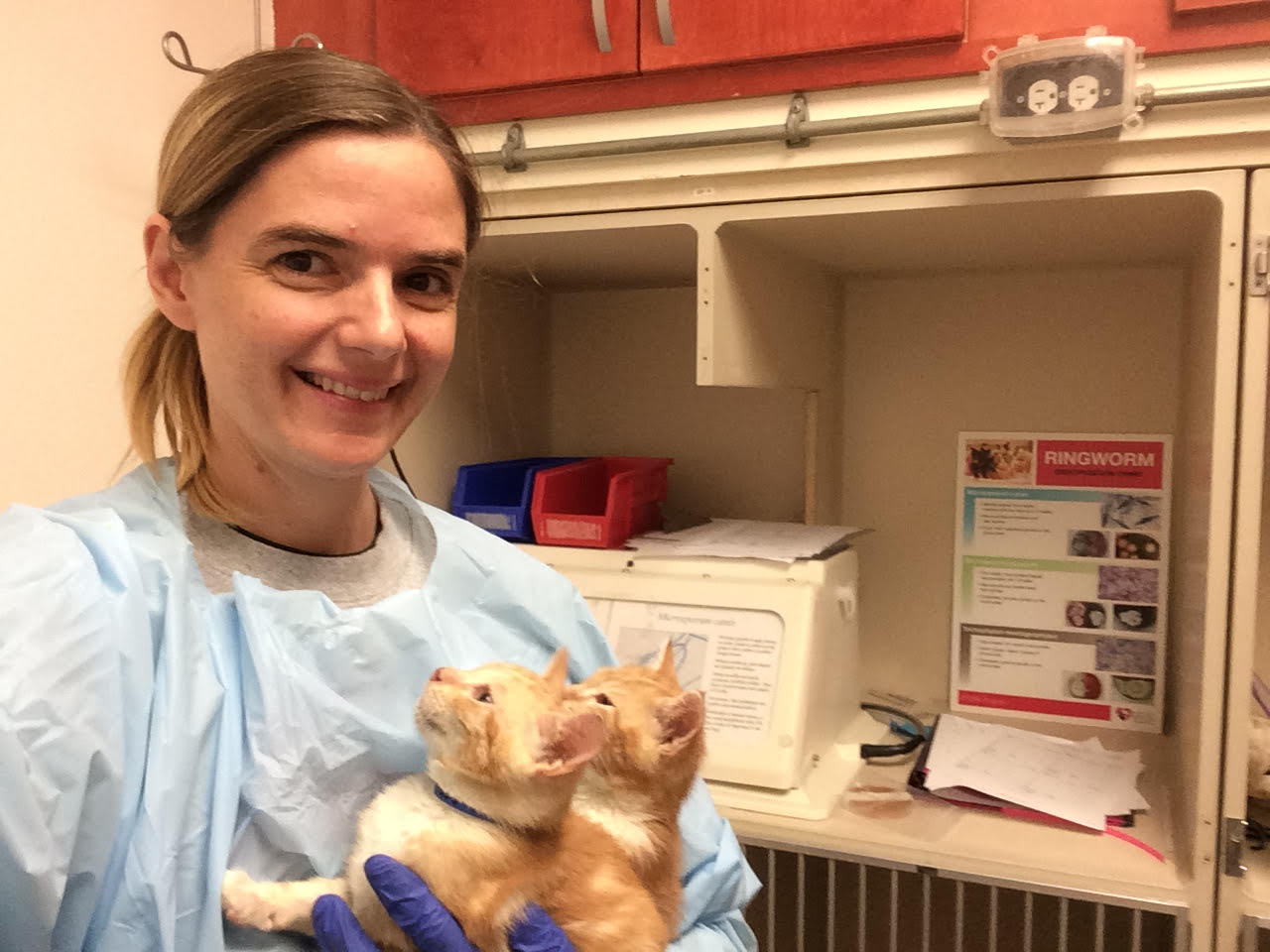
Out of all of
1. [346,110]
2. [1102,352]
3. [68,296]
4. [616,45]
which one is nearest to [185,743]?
[346,110]

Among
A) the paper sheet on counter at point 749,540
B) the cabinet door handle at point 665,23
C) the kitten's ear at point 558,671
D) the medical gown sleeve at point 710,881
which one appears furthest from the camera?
the paper sheet on counter at point 749,540

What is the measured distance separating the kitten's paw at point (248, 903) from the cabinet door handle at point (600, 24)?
95 cm

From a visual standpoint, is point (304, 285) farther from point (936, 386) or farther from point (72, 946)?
point (936, 386)

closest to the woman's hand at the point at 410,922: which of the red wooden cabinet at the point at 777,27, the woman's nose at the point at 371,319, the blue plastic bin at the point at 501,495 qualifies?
the woman's nose at the point at 371,319

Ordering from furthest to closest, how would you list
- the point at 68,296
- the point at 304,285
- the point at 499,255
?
the point at 499,255 → the point at 68,296 → the point at 304,285

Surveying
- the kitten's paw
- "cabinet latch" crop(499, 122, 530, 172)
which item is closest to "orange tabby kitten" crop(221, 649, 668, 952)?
the kitten's paw

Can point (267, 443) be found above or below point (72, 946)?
above

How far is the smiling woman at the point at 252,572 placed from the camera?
0.58 m

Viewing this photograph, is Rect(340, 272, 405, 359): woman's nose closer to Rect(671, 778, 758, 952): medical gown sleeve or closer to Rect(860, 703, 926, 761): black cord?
Rect(671, 778, 758, 952): medical gown sleeve

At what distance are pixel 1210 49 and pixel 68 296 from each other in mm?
1269

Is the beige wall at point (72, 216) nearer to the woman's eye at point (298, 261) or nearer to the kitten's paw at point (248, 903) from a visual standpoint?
the woman's eye at point (298, 261)

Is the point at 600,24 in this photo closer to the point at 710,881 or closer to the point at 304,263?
the point at 304,263

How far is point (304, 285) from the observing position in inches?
27.7

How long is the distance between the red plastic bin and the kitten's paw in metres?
0.78
